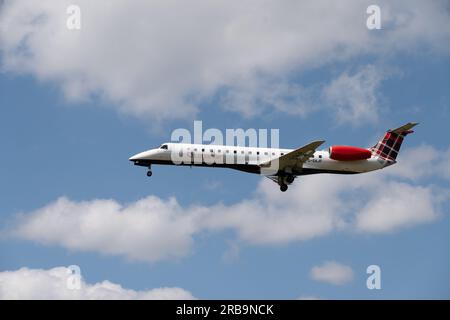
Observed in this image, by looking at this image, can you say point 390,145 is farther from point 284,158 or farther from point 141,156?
point 141,156

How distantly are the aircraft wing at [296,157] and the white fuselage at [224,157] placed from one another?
49 cm

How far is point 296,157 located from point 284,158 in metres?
0.98

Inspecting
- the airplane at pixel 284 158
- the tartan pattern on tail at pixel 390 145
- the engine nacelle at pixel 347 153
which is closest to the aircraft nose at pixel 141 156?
the airplane at pixel 284 158

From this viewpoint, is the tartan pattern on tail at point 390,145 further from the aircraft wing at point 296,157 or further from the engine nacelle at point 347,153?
the aircraft wing at point 296,157

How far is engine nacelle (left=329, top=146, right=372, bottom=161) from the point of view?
60.2m

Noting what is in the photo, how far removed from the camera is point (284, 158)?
190 feet

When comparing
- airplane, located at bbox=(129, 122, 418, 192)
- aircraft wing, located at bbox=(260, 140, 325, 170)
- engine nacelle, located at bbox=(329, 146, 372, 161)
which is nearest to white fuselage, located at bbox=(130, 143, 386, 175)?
airplane, located at bbox=(129, 122, 418, 192)

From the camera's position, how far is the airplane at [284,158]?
57.4m

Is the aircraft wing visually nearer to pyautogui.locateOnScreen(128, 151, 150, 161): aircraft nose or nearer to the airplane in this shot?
the airplane

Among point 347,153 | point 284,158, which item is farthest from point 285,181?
point 347,153
